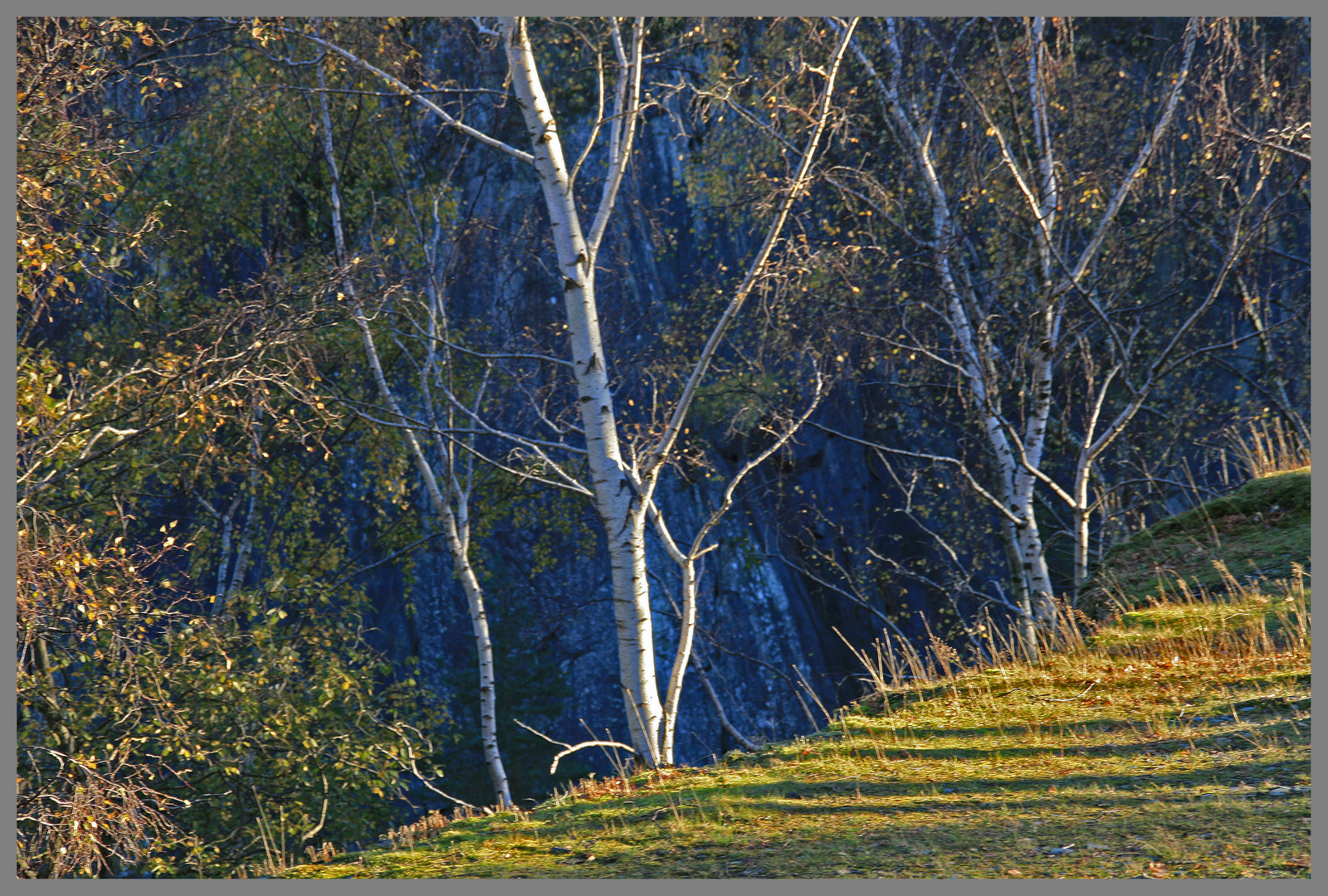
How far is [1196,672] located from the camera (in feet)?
19.5

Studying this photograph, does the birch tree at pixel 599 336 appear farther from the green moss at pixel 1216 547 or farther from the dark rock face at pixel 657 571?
the dark rock face at pixel 657 571

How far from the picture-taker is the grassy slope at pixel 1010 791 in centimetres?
363

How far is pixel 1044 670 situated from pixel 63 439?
23.2 feet

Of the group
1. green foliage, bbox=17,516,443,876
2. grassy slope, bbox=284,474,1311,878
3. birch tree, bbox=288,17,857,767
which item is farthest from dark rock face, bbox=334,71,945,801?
grassy slope, bbox=284,474,1311,878

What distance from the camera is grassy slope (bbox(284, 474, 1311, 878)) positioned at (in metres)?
3.63

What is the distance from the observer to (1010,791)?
437 cm

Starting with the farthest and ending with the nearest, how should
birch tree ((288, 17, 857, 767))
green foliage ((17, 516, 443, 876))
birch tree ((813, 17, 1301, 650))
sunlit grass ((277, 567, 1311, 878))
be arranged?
birch tree ((813, 17, 1301, 650))
birch tree ((288, 17, 857, 767))
green foliage ((17, 516, 443, 876))
sunlit grass ((277, 567, 1311, 878))

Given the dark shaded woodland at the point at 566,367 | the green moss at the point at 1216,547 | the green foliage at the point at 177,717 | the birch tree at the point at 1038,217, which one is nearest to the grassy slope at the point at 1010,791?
the dark shaded woodland at the point at 566,367

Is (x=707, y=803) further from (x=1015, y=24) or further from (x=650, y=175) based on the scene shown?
(x=650, y=175)

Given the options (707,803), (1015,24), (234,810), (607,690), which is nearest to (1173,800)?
(707,803)

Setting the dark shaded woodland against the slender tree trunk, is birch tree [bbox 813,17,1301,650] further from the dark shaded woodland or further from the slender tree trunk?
the slender tree trunk

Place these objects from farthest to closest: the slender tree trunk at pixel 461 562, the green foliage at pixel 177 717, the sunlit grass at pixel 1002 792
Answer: the slender tree trunk at pixel 461 562 → the green foliage at pixel 177 717 → the sunlit grass at pixel 1002 792

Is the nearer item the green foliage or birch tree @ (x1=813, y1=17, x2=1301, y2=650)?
the green foliage

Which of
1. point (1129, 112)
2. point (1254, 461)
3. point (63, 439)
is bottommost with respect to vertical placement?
point (1254, 461)
